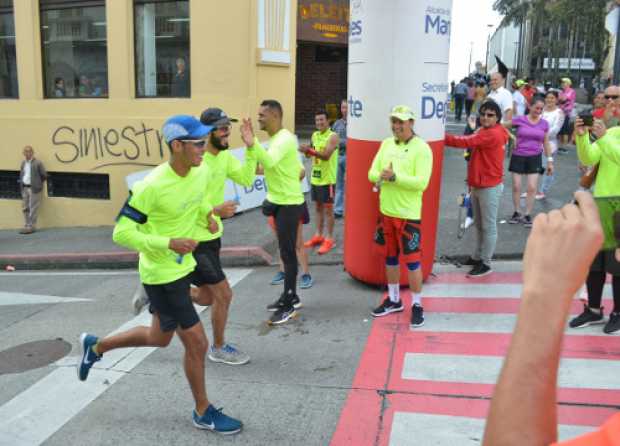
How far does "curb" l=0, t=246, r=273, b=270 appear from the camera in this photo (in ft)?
28.2

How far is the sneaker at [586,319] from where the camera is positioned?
534 centimetres

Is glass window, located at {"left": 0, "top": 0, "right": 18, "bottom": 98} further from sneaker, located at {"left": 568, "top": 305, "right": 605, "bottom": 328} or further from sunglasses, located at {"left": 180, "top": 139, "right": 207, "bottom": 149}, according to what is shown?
sneaker, located at {"left": 568, "top": 305, "right": 605, "bottom": 328}

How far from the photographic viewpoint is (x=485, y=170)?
21.6 feet

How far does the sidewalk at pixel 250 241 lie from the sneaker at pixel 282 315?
83.1 inches

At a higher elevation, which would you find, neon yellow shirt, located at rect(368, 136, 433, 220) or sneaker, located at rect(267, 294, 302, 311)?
neon yellow shirt, located at rect(368, 136, 433, 220)

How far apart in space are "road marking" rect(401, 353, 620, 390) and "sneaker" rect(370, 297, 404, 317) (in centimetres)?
90

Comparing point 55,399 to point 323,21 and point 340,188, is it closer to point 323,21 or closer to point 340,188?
point 340,188

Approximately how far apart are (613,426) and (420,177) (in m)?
4.49

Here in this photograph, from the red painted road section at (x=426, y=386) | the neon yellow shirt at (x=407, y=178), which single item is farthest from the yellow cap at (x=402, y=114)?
the red painted road section at (x=426, y=386)

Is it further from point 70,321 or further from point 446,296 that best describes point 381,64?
point 70,321

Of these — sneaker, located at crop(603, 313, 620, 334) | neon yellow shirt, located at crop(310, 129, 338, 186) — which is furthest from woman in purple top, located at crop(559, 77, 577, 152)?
sneaker, located at crop(603, 313, 620, 334)

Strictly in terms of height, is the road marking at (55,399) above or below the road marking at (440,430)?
below

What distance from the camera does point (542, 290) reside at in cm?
121

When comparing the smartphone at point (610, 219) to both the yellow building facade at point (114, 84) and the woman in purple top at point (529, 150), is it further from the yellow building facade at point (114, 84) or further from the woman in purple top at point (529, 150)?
the yellow building facade at point (114, 84)
